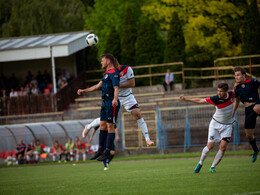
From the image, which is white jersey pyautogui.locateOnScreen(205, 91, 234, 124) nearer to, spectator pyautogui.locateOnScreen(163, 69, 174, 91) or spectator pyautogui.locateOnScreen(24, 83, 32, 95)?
spectator pyautogui.locateOnScreen(163, 69, 174, 91)

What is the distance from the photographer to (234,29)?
110ft

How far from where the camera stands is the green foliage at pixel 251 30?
30.5 m

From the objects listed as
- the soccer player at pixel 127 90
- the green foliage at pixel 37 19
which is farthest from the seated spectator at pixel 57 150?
the green foliage at pixel 37 19

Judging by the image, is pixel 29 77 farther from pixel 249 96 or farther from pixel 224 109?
pixel 224 109

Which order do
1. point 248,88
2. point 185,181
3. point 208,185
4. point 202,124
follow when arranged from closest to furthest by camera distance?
1. point 208,185
2. point 185,181
3. point 248,88
4. point 202,124

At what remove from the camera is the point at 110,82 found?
35.2 feet

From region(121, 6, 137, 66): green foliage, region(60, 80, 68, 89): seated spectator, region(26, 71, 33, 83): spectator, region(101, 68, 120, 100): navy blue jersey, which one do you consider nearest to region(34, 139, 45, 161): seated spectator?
region(60, 80, 68, 89): seated spectator

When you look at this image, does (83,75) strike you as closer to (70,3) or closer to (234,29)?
(234,29)

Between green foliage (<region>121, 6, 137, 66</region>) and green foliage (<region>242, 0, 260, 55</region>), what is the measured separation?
9.67 meters

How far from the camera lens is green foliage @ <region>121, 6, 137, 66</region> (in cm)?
3628

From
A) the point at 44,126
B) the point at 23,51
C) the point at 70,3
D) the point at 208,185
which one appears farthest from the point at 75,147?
the point at 70,3

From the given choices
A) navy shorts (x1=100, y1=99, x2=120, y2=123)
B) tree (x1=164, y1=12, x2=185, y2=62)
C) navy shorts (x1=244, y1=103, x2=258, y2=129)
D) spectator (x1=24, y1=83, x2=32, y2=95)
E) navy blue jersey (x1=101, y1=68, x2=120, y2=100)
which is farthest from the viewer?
tree (x1=164, y1=12, x2=185, y2=62)

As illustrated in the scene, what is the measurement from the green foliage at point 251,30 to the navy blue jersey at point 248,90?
19853mm

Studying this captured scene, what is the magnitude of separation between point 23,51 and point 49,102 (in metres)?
4.66
